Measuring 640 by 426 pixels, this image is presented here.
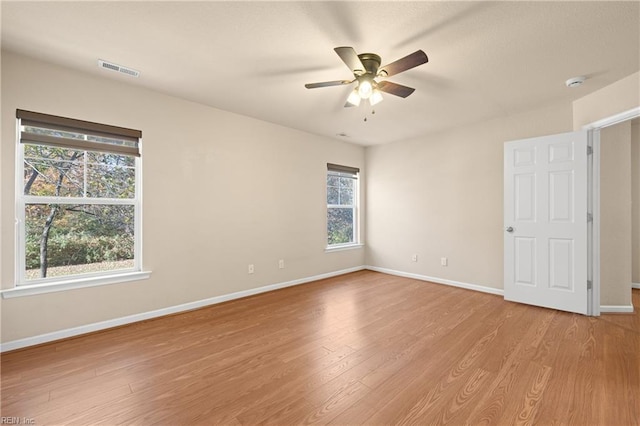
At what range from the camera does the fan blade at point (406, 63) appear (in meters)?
1.94

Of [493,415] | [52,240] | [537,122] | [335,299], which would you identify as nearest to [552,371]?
[493,415]

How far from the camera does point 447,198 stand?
464 cm

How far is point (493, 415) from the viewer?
169cm

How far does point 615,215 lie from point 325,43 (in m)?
3.97

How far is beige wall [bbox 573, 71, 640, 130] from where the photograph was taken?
2.71 m

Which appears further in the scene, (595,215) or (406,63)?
(595,215)

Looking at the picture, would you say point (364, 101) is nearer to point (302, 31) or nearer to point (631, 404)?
point (302, 31)


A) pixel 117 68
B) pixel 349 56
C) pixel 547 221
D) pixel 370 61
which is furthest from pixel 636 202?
pixel 117 68

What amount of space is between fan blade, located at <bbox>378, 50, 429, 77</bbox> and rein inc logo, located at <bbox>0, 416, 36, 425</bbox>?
3239 mm

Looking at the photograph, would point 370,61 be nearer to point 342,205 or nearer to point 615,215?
point 342,205

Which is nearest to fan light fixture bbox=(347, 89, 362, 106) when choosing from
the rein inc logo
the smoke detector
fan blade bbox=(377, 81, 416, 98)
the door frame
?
fan blade bbox=(377, 81, 416, 98)

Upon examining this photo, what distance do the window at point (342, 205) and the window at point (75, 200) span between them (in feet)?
10.2

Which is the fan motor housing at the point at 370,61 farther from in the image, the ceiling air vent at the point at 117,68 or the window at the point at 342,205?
the window at the point at 342,205

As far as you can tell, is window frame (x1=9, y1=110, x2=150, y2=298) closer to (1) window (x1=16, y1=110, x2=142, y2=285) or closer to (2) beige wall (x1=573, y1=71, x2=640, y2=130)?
(1) window (x1=16, y1=110, x2=142, y2=285)
